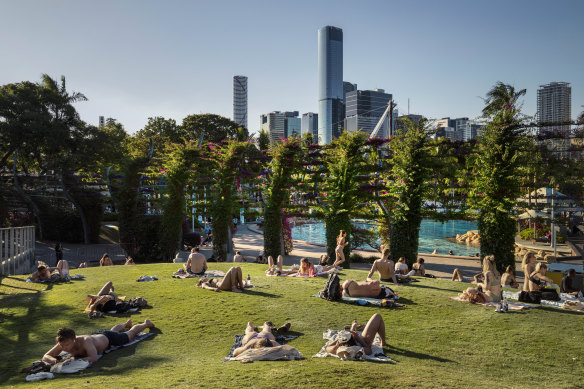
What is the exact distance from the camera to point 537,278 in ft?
40.2

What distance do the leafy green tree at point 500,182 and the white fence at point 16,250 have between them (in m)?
21.5

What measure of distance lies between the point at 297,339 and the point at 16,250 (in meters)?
16.9

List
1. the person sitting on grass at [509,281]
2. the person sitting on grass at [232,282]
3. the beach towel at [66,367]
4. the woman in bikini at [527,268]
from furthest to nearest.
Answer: the person sitting on grass at [509,281] → the person sitting on grass at [232,282] → the woman in bikini at [527,268] → the beach towel at [66,367]

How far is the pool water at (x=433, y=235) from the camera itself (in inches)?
1583

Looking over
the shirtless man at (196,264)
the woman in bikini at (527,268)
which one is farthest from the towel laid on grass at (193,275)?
the woman in bikini at (527,268)

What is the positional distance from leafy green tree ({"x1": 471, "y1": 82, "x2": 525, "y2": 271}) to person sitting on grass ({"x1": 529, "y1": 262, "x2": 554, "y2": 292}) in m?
7.29

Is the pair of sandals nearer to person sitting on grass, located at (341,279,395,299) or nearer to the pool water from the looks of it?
person sitting on grass, located at (341,279,395,299)

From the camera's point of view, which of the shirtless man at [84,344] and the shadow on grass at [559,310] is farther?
the shadow on grass at [559,310]

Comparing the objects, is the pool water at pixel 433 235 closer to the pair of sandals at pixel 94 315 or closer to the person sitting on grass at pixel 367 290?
the person sitting on grass at pixel 367 290

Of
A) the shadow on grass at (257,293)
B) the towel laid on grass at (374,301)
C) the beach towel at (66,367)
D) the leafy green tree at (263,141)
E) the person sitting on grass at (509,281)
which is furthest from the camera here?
the leafy green tree at (263,141)

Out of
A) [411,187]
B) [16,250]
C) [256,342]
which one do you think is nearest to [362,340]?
[256,342]

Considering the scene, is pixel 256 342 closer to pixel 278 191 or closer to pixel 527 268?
pixel 527 268

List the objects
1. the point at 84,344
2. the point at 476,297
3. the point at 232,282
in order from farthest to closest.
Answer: the point at 232,282 < the point at 476,297 < the point at 84,344

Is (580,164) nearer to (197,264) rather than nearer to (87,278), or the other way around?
(197,264)
